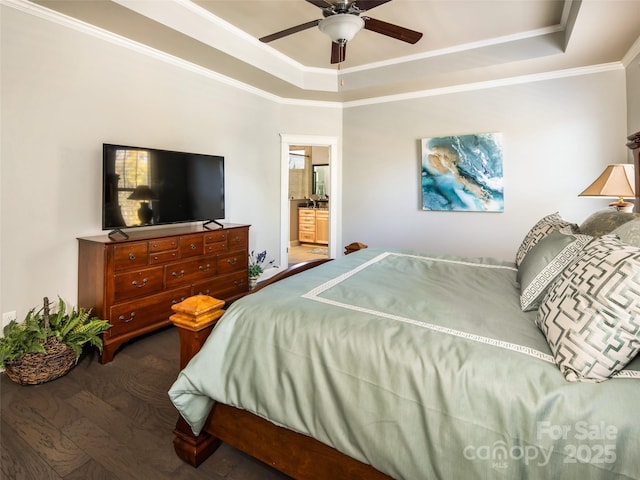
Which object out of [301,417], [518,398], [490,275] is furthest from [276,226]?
[518,398]

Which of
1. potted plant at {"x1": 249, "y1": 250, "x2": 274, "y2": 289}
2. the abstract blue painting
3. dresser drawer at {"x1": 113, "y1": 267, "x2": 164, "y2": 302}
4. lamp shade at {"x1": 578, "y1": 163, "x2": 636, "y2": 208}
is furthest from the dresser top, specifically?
lamp shade at {"x1": 578, "y1": 163, "x2": 636, "y2": 208}

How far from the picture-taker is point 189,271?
314cm

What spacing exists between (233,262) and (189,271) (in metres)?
0.60

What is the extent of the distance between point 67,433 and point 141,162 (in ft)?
6.61

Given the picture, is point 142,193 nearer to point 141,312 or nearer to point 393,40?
point 141,312

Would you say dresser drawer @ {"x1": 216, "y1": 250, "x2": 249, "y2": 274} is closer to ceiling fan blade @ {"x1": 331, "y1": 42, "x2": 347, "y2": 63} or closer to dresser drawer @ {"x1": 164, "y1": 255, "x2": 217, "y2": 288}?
dresser drawer @ {"x1": 164, "y1": 255, "x2": 217, "y2": 288}

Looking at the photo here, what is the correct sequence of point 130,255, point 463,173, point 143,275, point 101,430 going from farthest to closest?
point 463,173 → point 143,275 → point 130,255 → point 101,430

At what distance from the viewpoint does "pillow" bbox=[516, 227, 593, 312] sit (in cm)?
147

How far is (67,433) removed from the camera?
1.77 metres

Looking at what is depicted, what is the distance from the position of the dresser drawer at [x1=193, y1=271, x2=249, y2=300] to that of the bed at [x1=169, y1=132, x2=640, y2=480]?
5.91ft

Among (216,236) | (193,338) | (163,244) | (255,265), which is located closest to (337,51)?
(216,236)

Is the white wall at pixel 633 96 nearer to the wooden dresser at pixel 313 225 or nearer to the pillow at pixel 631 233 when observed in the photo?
the pillow at pixel 631 233

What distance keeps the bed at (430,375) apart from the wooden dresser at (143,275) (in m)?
1.35

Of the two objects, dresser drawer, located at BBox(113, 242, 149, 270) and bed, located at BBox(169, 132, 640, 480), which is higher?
dresser drawer, located at BBox(113, 242, 149, 270)
